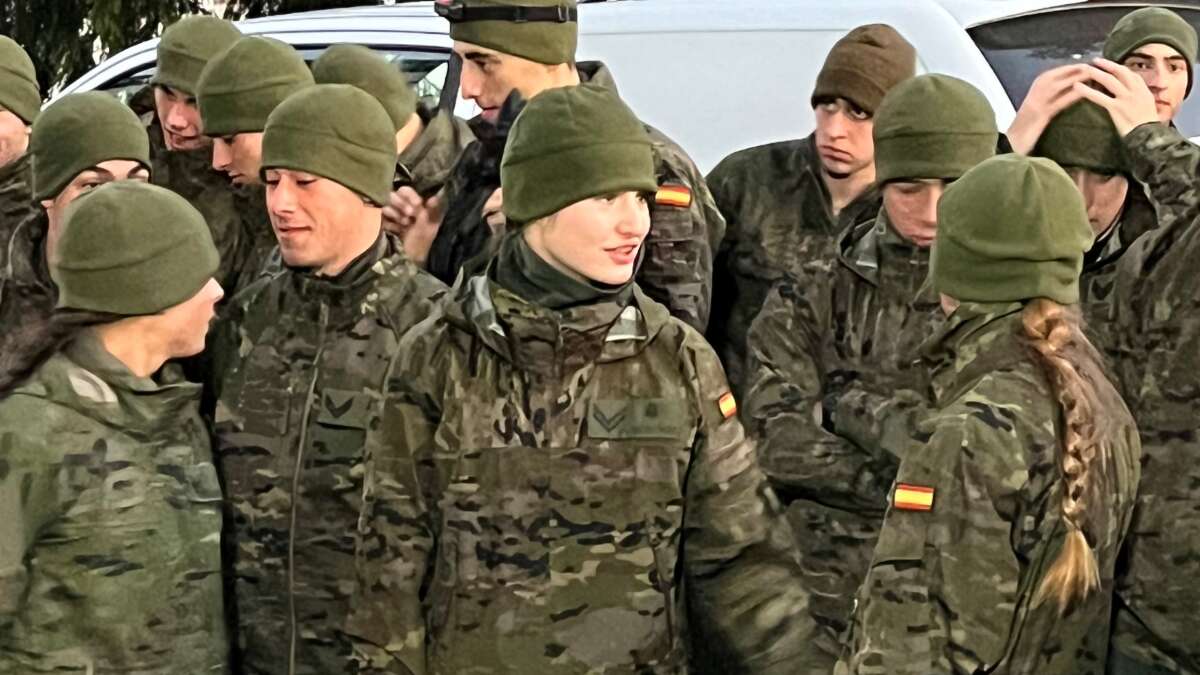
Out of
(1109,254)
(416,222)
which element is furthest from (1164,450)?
(416,222)

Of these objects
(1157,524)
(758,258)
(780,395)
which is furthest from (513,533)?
(758,258)

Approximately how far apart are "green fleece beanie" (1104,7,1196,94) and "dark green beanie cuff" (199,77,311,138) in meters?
2.16

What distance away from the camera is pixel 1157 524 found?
399cm

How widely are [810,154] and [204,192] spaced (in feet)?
5.27

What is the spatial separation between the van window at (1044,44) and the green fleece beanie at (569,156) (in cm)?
211

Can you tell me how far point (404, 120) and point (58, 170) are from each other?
0.87 meters

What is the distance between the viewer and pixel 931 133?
433cm

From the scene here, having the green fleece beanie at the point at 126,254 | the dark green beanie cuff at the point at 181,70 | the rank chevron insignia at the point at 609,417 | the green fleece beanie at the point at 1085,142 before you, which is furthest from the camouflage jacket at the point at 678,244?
the dark green beanie cuff at the point at 181,70

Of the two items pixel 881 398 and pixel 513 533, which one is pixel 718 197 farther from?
pixel 513 533

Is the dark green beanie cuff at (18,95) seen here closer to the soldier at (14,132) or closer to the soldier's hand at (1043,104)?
the soldier at (14,132)

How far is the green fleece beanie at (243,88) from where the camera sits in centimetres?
490

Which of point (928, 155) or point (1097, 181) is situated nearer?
point (928, 155)

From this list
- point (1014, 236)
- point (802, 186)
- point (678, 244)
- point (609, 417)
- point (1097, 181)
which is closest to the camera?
point (1014, 236)

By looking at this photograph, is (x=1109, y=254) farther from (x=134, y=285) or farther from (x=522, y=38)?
(x=134, y=285)
